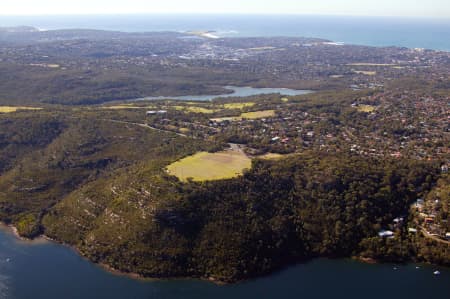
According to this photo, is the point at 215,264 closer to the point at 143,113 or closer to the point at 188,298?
the point at 188,298

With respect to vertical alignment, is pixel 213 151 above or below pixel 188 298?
above

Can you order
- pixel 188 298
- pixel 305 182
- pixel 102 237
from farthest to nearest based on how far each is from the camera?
1. pixel 305 182
2. pixel 102 237
3. pixel 188 298

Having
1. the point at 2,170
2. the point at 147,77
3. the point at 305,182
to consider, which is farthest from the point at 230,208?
the point at 147,77

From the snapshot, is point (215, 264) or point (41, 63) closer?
point (215, 264)

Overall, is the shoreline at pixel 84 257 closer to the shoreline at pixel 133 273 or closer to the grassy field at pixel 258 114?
the shoreline at pixel 133 273

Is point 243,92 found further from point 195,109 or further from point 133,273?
point 133,273

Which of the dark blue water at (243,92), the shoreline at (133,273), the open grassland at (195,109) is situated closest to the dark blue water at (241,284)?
the shoreline at (133,273)
